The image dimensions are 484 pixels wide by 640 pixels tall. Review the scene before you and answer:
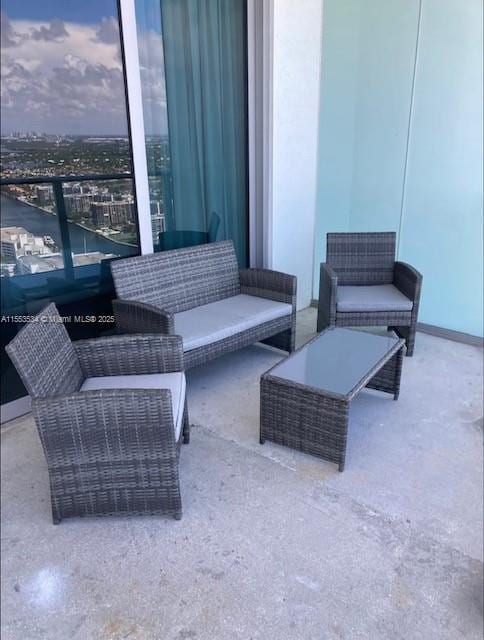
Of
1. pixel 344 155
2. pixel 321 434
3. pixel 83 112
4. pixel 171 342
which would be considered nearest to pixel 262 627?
pixel 321 434

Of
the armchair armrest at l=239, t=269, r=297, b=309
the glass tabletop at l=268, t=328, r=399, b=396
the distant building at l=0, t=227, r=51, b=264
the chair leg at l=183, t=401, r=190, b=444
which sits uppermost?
the distant building at l=0, t=227, r=51, b=264

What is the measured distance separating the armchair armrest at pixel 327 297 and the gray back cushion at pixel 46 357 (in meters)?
1.73

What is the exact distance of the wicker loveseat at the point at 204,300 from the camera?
2756mm

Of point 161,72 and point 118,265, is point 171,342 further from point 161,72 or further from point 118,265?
point 161,72

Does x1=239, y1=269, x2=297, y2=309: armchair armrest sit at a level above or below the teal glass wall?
below

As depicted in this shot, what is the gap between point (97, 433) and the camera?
5.80 ft

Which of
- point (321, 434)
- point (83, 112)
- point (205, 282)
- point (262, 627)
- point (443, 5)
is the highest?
point (443, 5)

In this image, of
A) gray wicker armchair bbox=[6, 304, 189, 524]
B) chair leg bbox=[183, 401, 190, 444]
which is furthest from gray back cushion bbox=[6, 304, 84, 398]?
chair leg bbox=[183, 401, 190, 444]

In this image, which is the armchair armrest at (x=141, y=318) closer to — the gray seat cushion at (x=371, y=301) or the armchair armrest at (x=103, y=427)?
the armchair armrest at (x=103, y=427)

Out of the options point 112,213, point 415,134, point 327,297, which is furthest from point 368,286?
point 112,213

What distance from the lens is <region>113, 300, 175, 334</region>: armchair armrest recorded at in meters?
2.47

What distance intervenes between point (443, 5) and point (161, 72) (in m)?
1.94

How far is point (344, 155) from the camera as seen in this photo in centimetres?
399

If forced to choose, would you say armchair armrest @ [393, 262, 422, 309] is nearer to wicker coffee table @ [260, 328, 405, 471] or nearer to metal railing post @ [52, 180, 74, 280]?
wicker coffee table @ [260, 328, 405, 471]
